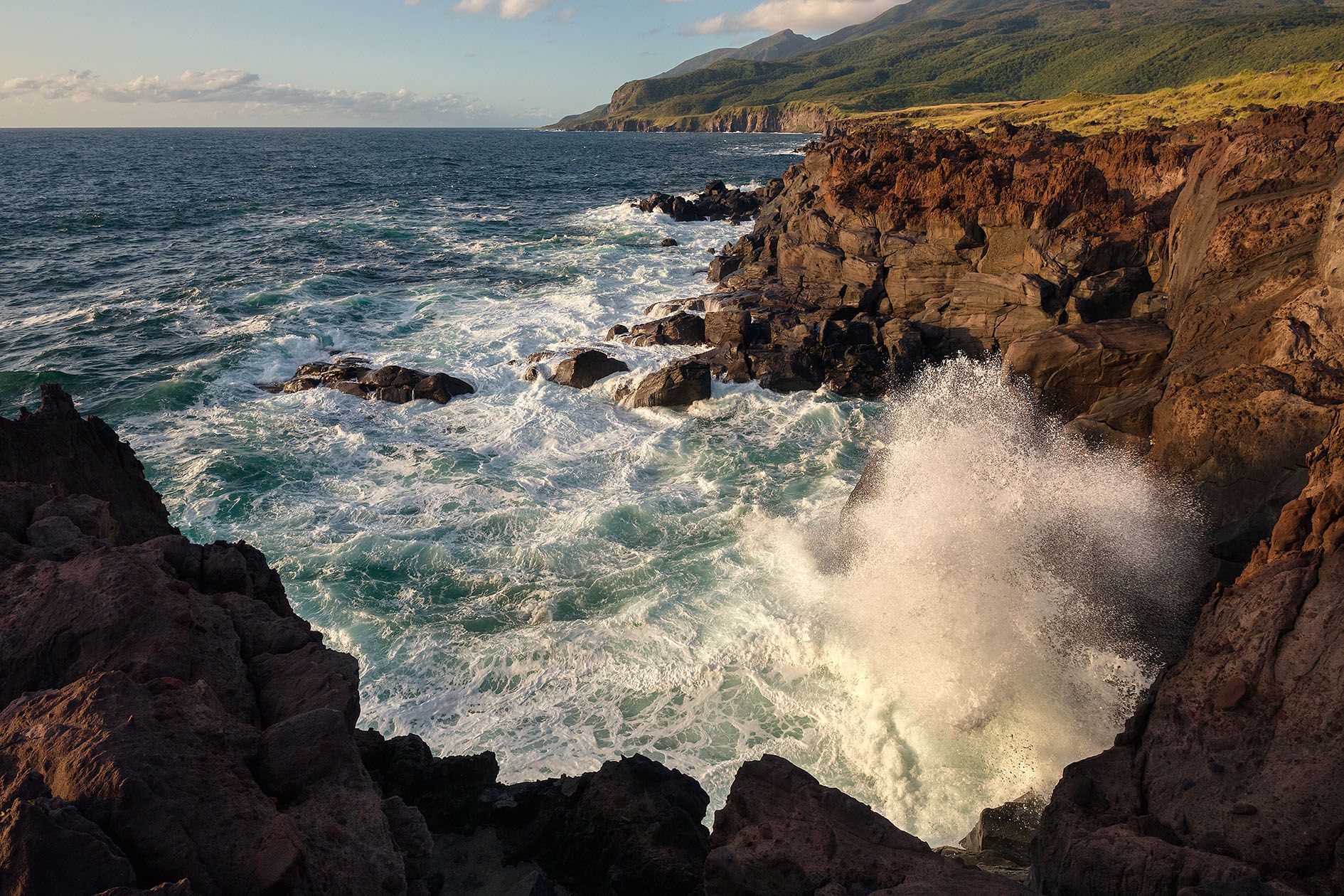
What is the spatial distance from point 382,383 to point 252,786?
2063cm

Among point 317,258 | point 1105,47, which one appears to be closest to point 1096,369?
point 317,258

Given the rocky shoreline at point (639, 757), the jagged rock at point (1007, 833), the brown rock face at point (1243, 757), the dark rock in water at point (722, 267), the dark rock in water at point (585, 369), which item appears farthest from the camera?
the dark rock in water at point (722, 267)

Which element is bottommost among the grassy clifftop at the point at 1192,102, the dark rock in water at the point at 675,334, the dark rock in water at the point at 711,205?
the dark rock in water at the point at 675,334

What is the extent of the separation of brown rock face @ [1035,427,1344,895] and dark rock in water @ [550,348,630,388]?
19.1m

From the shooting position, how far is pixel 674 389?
23.2m

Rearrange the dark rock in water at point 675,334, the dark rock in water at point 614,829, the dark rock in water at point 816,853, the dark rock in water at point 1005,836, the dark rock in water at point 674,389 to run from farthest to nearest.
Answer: the dark rock in water at point 675,334 < the dark rock in water at point 674,389 < the dark rock in water at point 1005,836 < the dark rock in water at point 614,829 < the dark rock in water at point 816,853

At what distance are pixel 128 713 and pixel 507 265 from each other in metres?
39.3

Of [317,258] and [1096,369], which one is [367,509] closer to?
[1096,369]

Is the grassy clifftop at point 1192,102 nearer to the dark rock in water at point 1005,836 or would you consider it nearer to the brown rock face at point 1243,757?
the brown rock face at point 1243,757

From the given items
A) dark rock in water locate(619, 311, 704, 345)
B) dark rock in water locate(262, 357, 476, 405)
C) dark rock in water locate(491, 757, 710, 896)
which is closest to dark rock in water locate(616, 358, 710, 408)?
dark rock in water locate(619, 311, 704, 345)

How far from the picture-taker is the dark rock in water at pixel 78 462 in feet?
29.3

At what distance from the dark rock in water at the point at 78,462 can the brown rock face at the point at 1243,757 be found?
10519mm

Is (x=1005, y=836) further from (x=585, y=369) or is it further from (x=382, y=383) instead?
(x=382, y=383)

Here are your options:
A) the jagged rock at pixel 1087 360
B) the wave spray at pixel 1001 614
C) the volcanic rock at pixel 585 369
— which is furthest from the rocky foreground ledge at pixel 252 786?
the volcanic rock at pixel 585 369
